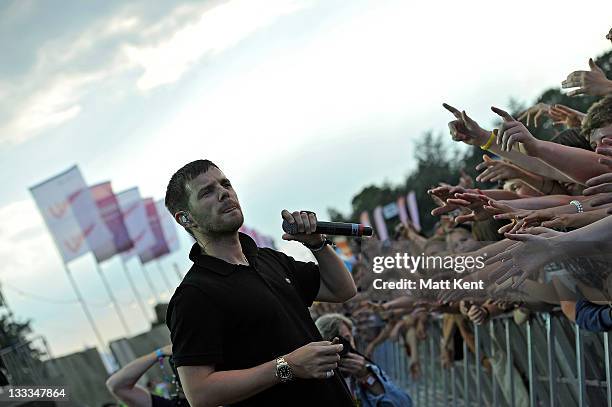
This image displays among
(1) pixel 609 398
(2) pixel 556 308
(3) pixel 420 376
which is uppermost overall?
(2) pixel 556 308

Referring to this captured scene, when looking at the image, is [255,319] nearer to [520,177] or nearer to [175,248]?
[520,177]

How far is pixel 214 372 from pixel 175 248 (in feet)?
84.0

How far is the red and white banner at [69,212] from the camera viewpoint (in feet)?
64.8

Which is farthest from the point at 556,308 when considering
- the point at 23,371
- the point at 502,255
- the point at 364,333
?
the point at 23,371

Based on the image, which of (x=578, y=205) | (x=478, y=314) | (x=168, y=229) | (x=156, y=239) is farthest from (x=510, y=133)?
(x=168, y=229)

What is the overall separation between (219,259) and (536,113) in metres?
2.19

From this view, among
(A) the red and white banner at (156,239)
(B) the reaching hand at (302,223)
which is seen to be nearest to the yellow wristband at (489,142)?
(B) the reaching hand at (302,223)

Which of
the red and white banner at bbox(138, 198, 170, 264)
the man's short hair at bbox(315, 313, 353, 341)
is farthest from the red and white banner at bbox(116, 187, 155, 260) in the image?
the man's short hair at bbox(315, 313, 353, 341)

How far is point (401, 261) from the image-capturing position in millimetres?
3639

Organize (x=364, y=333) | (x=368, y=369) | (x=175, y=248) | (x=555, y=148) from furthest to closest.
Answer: (x=175, y=248)
(x=364, y=333)
(x=368, y=369)
(x=555, y=148)

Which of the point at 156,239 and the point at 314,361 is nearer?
the point at 314,361

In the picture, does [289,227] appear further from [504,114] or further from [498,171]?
[498,171]

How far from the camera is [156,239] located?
2619 centimetres

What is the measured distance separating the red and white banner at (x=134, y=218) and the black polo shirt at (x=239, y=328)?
2101 centimetres
